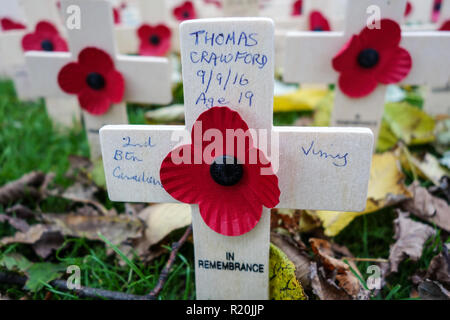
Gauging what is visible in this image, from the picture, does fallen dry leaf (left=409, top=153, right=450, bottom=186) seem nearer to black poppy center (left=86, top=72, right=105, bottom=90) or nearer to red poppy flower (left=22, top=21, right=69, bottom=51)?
black poppy center (left=86, top=72, right=105, bottom=90)

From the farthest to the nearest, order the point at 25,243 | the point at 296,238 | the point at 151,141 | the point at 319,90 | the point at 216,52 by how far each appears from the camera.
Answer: the point at 319,90 → the point at 25,243 → the point at 296,238 → the point at 151,141 → the point at 216,52

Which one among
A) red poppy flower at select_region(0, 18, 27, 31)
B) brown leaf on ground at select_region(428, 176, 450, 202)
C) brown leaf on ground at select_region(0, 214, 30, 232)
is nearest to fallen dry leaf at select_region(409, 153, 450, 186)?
brown leaf on ground at select_region(428, 176, 450, 202)

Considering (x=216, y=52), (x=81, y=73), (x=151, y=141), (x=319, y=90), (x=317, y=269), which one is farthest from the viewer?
(x=319, y=90)

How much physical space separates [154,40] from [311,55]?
1432 mm

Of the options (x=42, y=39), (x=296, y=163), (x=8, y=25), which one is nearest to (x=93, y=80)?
(x=42, y=39)

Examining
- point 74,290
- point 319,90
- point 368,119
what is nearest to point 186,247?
point 74,290

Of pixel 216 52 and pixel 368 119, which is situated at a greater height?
pixel 216 52

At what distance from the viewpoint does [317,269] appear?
986 millimetres

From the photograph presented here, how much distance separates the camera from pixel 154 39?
262 cm

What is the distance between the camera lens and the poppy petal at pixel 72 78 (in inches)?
56.7

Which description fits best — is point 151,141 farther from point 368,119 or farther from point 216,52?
point 368,119

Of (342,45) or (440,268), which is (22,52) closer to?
(342,45)

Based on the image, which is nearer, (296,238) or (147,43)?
(296,238)

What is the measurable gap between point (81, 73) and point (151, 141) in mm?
761
